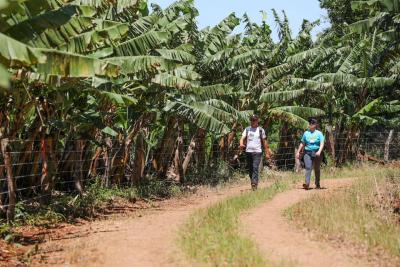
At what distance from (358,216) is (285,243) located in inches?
71.1

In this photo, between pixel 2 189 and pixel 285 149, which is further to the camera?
pixel 285 149

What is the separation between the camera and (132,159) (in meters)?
15.6

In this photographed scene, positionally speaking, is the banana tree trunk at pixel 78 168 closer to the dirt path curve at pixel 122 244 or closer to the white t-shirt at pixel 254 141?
the dirt path curve at pixel 122 244

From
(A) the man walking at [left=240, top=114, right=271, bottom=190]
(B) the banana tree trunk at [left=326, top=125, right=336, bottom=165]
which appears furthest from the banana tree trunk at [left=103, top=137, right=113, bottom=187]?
(B) the banana tree trunk at [left=326, top=125, right=336, bottom=165]

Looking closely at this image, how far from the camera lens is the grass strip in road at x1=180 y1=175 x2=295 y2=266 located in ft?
20.2

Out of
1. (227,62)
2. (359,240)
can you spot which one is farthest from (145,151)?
(359,240)

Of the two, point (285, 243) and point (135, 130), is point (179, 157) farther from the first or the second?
point (285, 243)

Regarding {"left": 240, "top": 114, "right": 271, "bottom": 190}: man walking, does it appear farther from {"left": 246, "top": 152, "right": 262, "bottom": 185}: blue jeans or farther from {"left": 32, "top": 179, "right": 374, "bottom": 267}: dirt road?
{"left": 32, "top": 179, "right": 374, "bottom": 267}: dirt road

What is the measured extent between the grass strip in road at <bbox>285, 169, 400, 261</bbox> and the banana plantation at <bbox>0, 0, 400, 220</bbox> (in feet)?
12.0

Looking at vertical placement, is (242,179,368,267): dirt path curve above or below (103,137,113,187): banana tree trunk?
below

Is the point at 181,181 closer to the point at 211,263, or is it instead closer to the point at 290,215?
the point at 290,215

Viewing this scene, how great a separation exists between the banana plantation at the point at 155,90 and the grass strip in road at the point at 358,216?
3.65 metres

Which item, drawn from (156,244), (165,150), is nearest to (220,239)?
(156,244)

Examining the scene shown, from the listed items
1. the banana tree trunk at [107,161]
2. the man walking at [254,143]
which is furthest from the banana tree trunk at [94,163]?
the man walking at [254,143]
